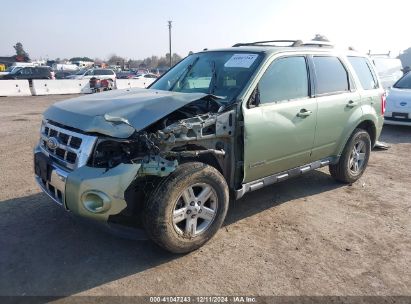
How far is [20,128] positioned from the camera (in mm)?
9609

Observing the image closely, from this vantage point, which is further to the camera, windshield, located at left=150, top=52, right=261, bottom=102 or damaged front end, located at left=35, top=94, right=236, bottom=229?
windshield, located at left=150, top=52, right=261, bottom=102

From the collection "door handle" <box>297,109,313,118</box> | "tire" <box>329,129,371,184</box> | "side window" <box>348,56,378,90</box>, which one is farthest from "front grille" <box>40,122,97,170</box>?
"side window" <box>348,56,378,90</box>

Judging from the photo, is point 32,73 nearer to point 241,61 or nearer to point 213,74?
point 213,74

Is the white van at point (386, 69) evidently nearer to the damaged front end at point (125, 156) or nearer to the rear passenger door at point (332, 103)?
the rear passenger door at point (332, 103)

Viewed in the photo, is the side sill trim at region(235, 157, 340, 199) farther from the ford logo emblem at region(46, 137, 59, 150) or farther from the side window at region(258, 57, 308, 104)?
the ford logo emblem at region(46, 137, 59, 150)

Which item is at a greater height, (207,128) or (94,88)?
(207,128)

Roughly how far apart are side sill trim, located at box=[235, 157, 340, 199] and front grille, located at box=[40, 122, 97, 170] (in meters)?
1.63

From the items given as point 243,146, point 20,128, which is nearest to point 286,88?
point 243,146

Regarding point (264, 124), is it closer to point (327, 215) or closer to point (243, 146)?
point (243, 146)

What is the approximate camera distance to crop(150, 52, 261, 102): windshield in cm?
405

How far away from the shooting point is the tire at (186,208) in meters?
3.22

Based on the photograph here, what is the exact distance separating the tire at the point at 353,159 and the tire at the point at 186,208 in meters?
2.47

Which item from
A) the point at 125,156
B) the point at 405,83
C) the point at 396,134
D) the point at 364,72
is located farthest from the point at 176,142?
the point at 405,83

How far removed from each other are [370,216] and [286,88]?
1.90 meters
